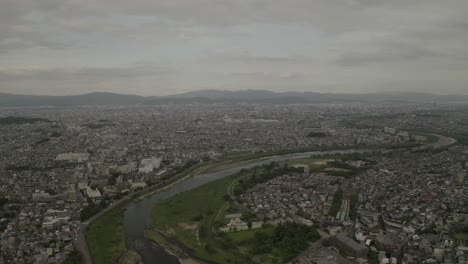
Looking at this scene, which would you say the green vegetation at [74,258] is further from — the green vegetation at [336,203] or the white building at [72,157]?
the white building at [72,157]

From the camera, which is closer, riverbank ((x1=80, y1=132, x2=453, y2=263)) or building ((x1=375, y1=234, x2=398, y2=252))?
building ((x1=375, y1=234, x2=398, y2=252))

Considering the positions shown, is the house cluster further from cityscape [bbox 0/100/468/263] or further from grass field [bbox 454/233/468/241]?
A: grass field [bbox 454/233/468/241]

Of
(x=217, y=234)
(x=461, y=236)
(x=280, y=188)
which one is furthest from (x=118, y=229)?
(x=461, y=236)

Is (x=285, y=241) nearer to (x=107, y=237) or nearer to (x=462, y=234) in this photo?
(x=462, y=234)

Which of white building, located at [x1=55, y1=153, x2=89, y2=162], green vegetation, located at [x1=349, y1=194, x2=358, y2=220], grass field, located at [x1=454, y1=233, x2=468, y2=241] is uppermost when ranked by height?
white building, located at [x1=55, y1=153, x2=89, y2=162]

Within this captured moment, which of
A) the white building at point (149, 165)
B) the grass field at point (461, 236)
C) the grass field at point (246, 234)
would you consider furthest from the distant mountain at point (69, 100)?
the grass field at point (461, 236)

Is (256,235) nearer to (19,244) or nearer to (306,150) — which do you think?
(19,244)

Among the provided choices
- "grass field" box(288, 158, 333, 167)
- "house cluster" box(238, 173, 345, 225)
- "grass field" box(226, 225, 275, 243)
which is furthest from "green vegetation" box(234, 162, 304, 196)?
"grass field" box(226, 225, 275, 243)
